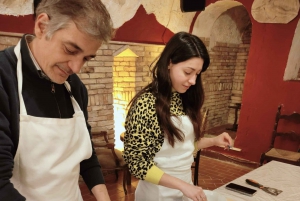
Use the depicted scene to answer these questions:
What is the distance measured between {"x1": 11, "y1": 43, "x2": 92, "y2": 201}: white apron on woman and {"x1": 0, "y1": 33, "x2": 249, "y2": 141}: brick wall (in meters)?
2.03

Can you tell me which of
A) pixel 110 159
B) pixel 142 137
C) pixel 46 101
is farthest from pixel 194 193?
pixel 110 159

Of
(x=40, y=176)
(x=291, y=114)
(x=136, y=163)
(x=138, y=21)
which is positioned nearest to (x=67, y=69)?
(x=40, y=176)

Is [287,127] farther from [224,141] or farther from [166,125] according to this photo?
[166,125]

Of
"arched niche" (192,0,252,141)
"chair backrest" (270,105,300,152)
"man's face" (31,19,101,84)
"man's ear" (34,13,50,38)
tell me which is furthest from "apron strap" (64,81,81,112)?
"arched niche" (192,0,252,141)

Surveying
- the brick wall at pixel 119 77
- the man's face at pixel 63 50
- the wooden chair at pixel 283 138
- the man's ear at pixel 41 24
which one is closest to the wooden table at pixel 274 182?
the man's face at pixel 63 50

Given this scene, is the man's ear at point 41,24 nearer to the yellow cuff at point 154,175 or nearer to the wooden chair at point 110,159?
the yellow cuff at point 154,175

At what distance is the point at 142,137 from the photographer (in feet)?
4.21

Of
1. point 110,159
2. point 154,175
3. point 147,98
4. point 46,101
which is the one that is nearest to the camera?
point 46,101

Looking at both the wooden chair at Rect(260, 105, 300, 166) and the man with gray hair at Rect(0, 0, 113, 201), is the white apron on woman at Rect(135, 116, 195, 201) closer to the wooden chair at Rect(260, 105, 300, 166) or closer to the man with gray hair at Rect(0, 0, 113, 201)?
the man with gray hair at Rect(0, 0, 113, 201)

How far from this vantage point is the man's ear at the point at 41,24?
77 centimetres

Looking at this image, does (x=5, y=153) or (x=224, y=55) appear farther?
(x=224, y=55)

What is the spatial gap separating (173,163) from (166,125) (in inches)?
9.3

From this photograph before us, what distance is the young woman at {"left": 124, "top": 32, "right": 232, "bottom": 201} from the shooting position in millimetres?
1280

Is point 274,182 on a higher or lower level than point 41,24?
lower
